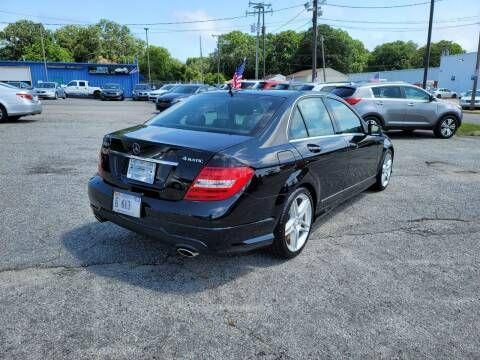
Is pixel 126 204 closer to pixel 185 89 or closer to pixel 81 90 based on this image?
pixel 185 89

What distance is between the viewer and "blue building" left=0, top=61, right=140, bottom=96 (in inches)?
1858

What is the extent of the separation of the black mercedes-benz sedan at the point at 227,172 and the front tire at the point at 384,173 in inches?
67.9

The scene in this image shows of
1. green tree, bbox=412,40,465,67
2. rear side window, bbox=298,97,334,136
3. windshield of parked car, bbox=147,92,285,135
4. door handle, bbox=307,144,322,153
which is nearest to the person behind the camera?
windshield of parked car, bbox=147,92,285,135

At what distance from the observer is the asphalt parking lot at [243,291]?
268 centimetres

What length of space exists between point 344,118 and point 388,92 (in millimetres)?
8142

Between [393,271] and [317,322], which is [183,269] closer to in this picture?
[317,322]

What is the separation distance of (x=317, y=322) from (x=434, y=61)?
114 meters

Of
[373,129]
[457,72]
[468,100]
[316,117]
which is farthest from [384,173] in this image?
[457,72]

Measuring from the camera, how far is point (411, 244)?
4.40 m

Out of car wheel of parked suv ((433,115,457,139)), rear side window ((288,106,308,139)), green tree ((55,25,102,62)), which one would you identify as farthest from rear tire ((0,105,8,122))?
green tree ((55,25,102,62))

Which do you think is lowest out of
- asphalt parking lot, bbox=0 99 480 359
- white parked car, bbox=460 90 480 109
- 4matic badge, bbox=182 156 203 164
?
white parked car, bbox=460 90 480 109

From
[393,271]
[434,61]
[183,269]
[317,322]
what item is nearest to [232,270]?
[183,269]

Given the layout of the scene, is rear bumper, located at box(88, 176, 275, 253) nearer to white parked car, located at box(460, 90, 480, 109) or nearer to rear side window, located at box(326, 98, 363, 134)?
rear side window, located at box(326, 98, 363, 134)

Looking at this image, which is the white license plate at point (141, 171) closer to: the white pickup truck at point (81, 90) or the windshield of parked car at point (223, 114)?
the windshield of parked car at point (223, 114)
